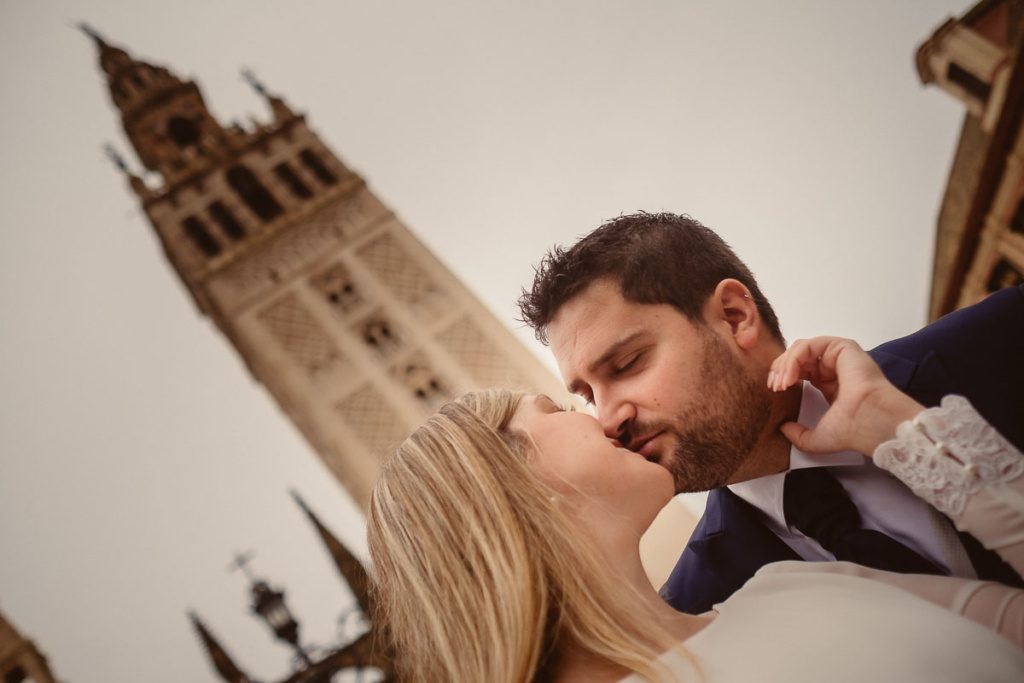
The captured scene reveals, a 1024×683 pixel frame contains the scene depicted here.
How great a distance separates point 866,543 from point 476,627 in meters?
1.15

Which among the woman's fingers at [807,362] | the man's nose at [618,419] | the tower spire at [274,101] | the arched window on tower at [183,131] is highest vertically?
the arched window on tower at [183,131]

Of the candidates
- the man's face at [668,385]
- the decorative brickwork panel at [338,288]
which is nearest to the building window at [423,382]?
the decorative brickwork panel at [338,288]

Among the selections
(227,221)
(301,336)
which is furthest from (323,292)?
(227,221)

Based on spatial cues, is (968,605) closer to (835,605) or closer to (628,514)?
(835,605)

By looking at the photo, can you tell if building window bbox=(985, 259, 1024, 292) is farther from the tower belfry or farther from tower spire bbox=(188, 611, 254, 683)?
tower spire bbox=(188, 611, 254, 683)

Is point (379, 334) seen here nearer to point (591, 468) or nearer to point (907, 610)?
point (591, 468)

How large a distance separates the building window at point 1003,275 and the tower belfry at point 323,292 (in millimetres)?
8037

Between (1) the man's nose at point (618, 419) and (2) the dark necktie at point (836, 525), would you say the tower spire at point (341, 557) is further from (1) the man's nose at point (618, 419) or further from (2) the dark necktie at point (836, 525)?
(2) the dark necktie at point (836, 525)

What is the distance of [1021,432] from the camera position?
1.68m

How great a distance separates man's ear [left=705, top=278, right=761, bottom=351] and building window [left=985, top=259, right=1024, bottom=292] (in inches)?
398

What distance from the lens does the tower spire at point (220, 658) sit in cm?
601

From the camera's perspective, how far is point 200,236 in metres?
11.4

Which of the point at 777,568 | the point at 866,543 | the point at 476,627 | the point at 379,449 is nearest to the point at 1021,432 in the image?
the point at 866,543

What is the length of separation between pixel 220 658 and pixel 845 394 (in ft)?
23.1
